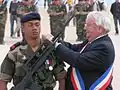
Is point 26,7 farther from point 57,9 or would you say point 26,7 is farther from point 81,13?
point 81,13

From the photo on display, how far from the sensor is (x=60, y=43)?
4.01 metres

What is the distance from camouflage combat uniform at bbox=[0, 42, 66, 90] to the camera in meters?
4.02

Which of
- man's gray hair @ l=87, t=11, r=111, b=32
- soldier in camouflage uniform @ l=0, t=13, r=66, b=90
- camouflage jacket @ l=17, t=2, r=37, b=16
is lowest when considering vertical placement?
camouflage jacket @ l=17, t=2, r=37, b=16

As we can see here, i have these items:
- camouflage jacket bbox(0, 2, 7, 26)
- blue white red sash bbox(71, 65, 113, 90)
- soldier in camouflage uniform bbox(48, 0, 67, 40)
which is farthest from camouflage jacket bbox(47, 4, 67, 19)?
blue white red sash bbox(71, 65, 113, 90)

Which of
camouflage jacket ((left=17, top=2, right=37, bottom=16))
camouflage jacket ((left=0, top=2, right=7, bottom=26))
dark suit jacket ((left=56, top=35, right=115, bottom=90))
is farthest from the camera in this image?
camouflage jacket ((left=0, top=2, right=7, bottom=26))

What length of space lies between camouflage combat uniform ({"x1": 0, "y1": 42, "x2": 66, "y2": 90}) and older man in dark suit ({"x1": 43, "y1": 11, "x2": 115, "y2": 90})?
200 mm

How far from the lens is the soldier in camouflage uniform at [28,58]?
403cm

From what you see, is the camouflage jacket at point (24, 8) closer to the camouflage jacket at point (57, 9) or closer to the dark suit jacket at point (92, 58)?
the camouflage jacket at point (57, 9)

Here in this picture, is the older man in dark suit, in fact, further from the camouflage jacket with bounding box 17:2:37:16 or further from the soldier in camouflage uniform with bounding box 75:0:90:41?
the soldier in camouflage uniform with bounding box 75:0:90:41

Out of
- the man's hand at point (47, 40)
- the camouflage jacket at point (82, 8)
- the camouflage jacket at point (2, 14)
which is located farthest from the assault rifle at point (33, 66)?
the camouflage jacket at point (82, 8)

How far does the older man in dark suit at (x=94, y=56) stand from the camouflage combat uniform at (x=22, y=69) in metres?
0.20

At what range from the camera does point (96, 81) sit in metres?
3.95

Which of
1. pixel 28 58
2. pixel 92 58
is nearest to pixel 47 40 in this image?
pixel 28 58

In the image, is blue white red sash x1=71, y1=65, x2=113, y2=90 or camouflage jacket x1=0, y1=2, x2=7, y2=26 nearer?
blue white red sash x1=71, y1=65, x2=113, y2=90
